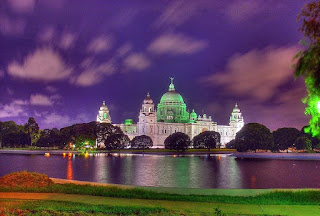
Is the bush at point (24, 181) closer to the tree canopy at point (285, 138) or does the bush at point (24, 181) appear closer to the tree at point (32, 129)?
the tree canopy at point (285, 138)

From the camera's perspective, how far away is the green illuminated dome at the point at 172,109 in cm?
18512

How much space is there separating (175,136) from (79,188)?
103 m

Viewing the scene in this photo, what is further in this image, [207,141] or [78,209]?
[207,141]

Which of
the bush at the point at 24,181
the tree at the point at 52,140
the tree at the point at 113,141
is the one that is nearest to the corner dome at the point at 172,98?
the tree at the point at 113,141

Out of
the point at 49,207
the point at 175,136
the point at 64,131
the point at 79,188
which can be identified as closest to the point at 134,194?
the point at 79,188

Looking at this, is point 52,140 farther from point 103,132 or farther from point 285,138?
point 285,138

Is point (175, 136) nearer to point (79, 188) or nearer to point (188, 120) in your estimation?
point (188, 120)

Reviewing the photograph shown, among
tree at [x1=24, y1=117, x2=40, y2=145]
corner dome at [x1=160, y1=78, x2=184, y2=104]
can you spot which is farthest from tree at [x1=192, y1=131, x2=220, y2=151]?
tree at [x1=24, y1=117, x2=40, y2=145]

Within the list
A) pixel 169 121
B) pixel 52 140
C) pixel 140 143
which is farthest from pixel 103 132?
pixel 169 121

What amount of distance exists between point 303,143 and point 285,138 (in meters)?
10.5

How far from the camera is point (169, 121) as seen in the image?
7185 inches

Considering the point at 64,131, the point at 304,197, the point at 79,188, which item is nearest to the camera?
the point at 304,197

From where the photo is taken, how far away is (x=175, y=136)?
12712cm

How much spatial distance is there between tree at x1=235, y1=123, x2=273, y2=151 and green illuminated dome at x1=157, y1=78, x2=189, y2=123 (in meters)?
72.5
